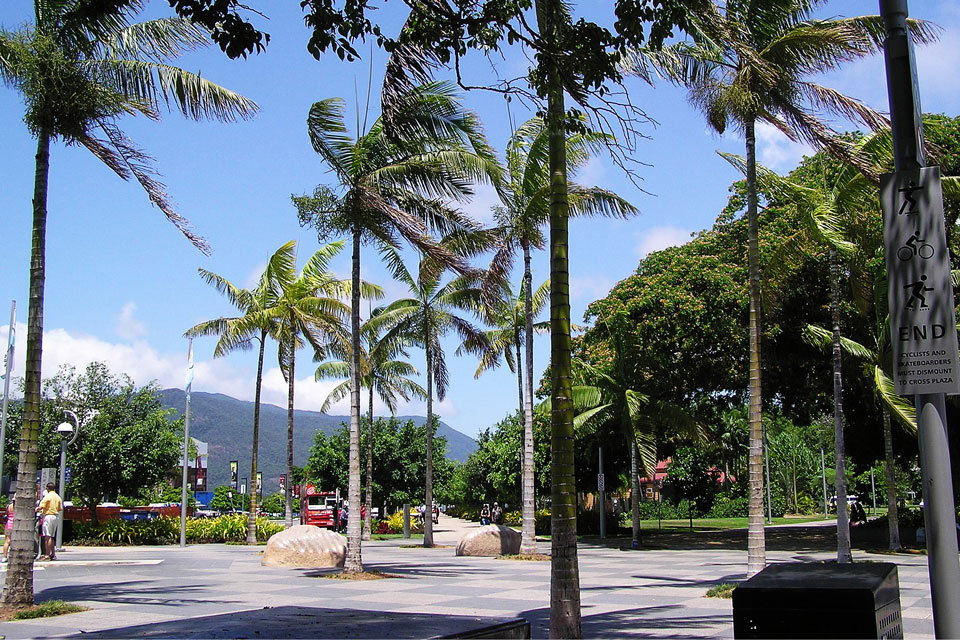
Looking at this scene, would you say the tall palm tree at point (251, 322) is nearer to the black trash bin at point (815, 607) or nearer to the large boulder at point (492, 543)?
the large boulder at point (492, 543)

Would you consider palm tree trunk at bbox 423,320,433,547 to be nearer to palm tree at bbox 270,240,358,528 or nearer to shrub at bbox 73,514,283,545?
palm tree at bbox 270,240,358,528

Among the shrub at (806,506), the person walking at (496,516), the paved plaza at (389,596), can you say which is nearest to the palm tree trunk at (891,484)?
the paved plaza at (389,596)

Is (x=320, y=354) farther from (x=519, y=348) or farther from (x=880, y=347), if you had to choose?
(x=880, y=347)

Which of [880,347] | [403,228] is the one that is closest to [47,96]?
[403,228]

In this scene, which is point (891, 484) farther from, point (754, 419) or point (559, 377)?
point (559, 377)

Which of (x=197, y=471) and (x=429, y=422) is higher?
(x=429, y=422)

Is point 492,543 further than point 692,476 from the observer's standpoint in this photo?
No

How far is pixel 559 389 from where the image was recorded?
908 centimetres

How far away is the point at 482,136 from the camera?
18.0 metres

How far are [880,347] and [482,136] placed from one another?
42.9ft

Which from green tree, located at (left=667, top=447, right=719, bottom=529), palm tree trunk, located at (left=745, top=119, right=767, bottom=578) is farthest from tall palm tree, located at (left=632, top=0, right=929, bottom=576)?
green tree, located at (left=667, top=447, right=719, bottom=529)

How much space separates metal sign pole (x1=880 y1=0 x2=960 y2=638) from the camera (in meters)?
4.68

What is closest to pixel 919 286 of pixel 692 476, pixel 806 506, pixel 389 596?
pixel 389 596

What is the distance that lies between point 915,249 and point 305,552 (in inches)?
708
